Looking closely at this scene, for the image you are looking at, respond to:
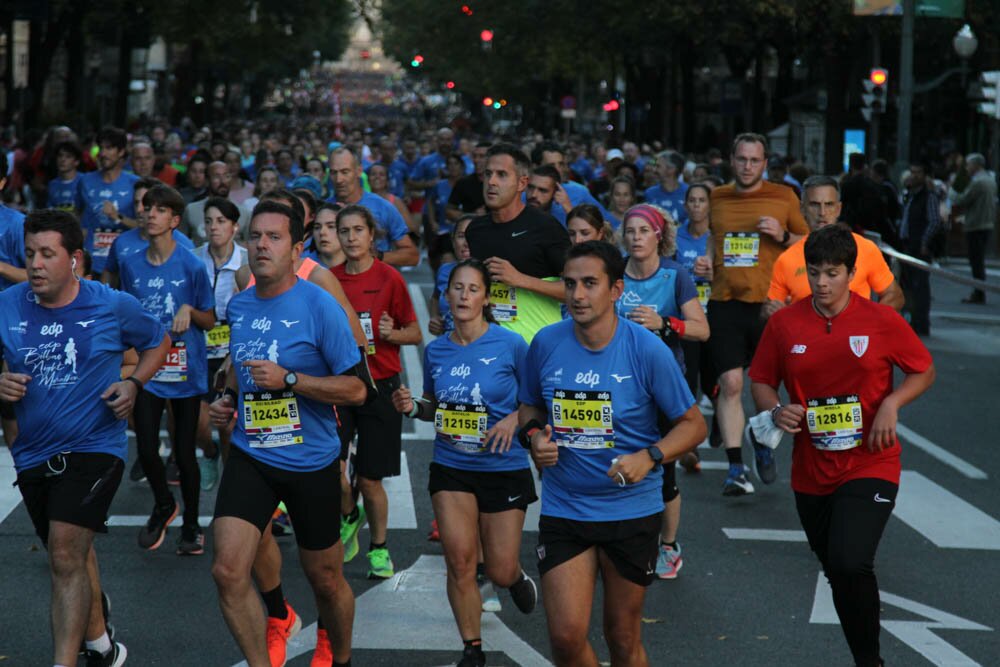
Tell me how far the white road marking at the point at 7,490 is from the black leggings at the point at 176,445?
1.16 metres

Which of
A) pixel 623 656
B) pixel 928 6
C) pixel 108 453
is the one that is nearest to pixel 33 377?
pixel 108 453

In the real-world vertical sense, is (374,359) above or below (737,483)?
above

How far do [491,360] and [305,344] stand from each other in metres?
1.17

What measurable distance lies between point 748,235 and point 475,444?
166 inches

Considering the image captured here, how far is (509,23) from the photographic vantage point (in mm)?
55906

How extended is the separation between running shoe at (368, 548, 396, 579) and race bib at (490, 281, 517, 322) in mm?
1273

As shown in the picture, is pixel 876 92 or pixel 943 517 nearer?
pixel 943 517

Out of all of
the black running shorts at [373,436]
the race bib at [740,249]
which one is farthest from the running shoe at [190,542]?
the race bib at [740,249]

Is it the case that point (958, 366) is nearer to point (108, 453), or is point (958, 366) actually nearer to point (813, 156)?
point (108, 453)

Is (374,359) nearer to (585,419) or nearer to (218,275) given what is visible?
(218,275)

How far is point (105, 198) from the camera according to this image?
1392cm

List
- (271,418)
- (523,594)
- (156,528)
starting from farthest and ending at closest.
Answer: (156,528) → (523,594) → (271,418)

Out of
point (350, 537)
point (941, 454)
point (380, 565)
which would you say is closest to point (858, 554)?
point (380, 565)

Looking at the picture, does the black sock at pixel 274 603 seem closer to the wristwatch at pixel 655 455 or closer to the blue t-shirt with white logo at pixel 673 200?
the wristwatch at pixel 655 455
